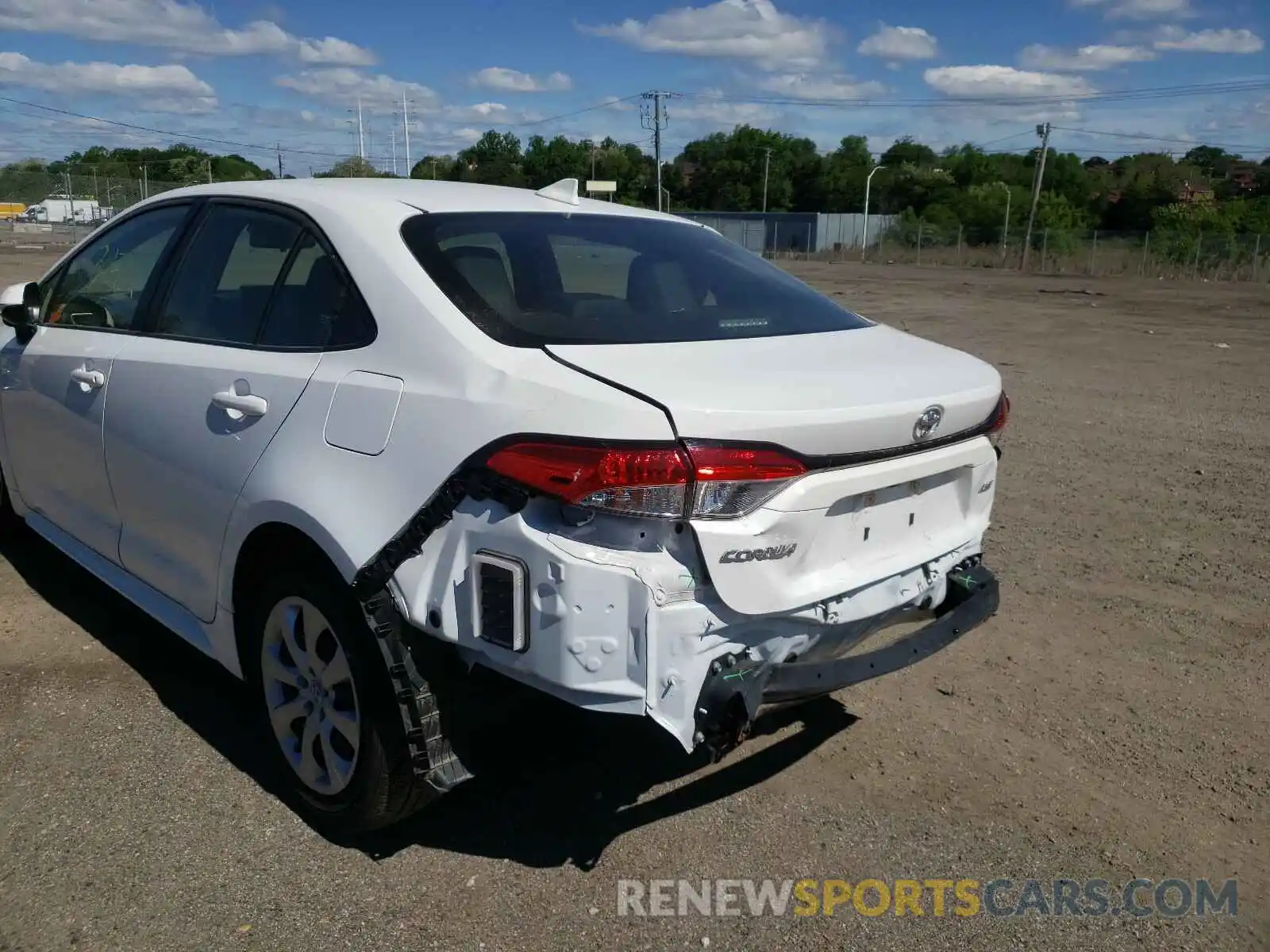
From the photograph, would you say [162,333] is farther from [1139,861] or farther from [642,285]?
[1139,861]

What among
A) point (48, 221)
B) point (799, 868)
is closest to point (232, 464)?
point (799, 868)

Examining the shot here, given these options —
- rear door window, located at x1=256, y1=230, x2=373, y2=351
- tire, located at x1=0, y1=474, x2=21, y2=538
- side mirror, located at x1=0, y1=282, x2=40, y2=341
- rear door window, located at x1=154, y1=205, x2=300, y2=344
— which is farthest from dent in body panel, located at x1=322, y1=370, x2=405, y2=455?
tire, located at x1=0, y1=474, x2=21, y2=538

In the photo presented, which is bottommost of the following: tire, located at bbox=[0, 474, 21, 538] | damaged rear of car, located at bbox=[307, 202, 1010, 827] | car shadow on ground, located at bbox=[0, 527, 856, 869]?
car shadow on ground, located at bbox=[0, 527, 856, 869]

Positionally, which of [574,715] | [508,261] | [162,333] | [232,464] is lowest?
[574,715]

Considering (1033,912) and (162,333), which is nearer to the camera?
(1033,912)

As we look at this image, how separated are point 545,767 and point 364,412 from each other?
1.42 m

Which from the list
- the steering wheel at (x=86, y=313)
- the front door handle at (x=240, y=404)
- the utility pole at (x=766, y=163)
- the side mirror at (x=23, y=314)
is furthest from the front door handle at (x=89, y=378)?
the utility pole at (x=766, y=163)

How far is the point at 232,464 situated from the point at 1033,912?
2572 millimetres

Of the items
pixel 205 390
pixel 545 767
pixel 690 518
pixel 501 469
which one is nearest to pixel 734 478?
pixel 690 518

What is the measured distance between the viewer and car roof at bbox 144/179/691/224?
3.32 meters

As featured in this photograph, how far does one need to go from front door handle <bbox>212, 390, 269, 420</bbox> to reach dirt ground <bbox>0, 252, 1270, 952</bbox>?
1.18 m

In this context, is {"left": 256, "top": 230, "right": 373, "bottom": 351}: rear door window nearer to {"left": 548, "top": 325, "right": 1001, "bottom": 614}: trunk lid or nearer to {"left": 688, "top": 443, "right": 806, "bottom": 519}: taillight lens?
{"left": 548, "top": 325, "right": 1001, "bottom": 614}: trunk lid

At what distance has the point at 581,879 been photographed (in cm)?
300

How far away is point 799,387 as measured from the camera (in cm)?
267
